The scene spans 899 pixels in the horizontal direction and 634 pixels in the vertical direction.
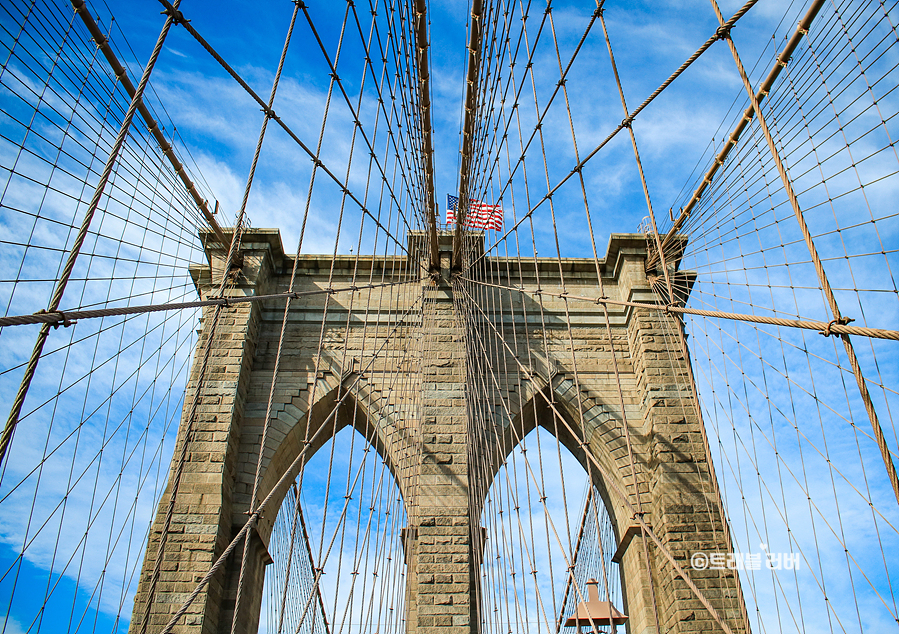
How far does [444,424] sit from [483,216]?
3547mm

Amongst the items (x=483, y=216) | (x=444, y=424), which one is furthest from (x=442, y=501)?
(x=483, y=216)

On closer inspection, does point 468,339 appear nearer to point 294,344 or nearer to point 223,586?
point 294,344

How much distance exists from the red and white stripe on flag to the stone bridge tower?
1.25 ft

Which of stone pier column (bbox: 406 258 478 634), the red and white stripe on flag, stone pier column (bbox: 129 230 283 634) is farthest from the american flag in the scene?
stone pier column (bbox: 129 230 283 634)

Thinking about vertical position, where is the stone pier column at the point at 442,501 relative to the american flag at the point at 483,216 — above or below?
below

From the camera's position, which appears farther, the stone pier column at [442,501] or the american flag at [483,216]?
the american flag at [483,216]

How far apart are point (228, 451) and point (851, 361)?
7415mm

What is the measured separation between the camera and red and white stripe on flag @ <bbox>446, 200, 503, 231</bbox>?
10381mm

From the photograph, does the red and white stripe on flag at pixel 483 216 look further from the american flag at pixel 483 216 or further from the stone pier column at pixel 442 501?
the stone pier column at pixel 442 501

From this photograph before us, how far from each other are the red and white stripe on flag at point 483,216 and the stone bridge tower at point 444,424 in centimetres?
38

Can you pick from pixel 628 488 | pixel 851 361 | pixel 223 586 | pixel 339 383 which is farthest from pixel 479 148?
pixel 851 361

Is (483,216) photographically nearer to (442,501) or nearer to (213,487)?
(442,501)

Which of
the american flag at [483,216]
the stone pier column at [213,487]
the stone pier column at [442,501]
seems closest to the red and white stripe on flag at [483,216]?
the american flag at [483,216]

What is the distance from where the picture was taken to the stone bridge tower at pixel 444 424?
7754 millimetres
